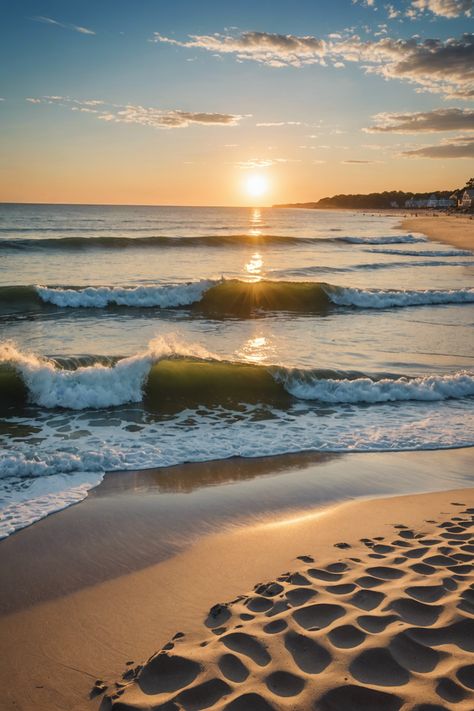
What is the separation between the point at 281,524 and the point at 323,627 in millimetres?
1928

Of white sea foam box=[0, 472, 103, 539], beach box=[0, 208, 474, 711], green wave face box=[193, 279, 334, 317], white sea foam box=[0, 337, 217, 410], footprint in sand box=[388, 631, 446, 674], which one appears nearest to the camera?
footprint in sand box=[388, 631, 446, 674]

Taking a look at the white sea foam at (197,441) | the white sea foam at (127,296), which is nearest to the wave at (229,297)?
the white sea foam at (127,296)

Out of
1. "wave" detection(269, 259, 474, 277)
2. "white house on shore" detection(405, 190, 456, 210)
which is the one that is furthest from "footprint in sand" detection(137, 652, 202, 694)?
"white house on shore" detection(405, 190, 456, 210)

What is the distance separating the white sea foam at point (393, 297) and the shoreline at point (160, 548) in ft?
46.5

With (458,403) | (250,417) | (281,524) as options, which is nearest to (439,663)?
(281,524)

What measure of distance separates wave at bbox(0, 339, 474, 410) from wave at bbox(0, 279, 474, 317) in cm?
844

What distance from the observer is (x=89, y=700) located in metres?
2.72

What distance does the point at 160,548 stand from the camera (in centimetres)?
446

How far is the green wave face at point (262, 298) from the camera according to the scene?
19.8 m

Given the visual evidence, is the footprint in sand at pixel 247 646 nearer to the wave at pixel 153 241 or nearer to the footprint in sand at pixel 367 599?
the footprint in sand at pixel 367 599

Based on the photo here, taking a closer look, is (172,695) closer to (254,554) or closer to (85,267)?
(254,554)

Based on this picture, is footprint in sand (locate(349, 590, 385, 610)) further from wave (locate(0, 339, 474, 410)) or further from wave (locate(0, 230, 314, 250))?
wave (locate(0, 230, 314, 250))

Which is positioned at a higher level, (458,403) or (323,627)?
(323,627)

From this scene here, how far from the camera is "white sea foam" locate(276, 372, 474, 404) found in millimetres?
9484
